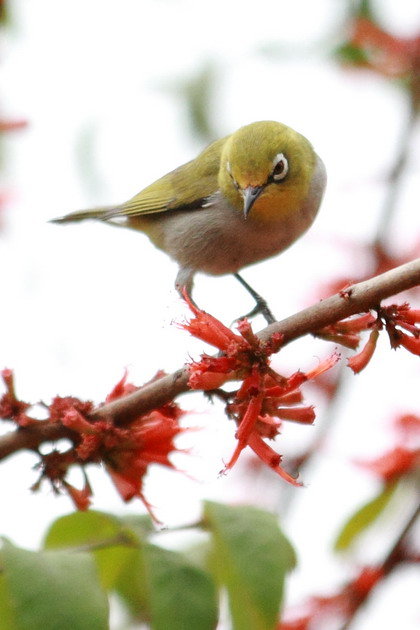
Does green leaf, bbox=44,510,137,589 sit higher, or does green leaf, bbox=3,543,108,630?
green leaf, bbox=3,543,108,630

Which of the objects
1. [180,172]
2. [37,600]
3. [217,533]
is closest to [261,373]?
[217,533]

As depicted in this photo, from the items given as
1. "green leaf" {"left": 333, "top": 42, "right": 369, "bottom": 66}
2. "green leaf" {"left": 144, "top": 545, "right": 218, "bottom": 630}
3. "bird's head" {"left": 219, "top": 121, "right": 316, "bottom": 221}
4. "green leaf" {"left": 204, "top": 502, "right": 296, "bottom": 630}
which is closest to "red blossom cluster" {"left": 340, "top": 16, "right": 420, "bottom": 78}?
"green leaf" {"left": 333, "top": 42, "right": 369, "bottom": 66}

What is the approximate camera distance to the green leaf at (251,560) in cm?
246

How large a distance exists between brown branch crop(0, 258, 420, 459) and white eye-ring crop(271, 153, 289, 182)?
2.45 meters

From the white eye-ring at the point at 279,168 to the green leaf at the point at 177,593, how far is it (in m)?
2.99

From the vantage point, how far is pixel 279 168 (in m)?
5.29

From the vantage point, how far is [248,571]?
253 centimetres

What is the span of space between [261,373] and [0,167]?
4511 millimetres

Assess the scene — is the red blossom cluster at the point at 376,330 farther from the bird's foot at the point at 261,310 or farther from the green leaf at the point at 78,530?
the bird's foot at the point at 261,310

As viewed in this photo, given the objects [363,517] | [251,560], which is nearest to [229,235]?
[363,517]

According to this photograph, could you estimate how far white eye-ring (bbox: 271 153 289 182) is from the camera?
17.3 feet

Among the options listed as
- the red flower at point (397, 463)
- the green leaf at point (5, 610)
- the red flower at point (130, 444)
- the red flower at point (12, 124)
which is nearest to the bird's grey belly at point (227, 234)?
the red flower at point (12, 124)

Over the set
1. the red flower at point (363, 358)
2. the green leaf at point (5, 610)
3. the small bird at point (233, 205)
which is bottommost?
the small bird at point (233, 205)

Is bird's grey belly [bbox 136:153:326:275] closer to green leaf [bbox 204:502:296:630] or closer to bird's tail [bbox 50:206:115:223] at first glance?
bird's tail [bbox 50:206:115:223]
